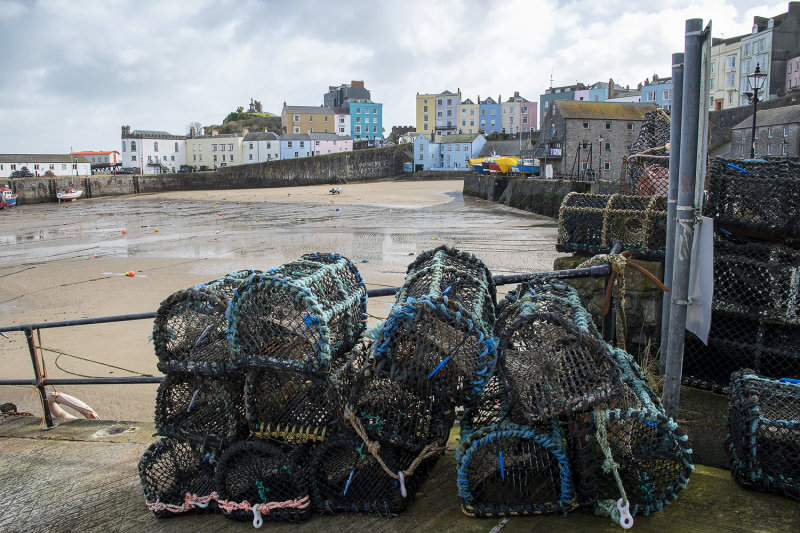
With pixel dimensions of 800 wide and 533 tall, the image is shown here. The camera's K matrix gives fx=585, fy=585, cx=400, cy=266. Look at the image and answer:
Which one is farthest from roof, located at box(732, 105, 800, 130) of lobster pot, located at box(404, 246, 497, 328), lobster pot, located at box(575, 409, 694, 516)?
lobster pot, located at box(575, 409, 694, 516)

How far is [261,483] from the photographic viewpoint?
2623 mm

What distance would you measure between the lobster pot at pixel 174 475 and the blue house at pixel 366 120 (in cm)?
10521

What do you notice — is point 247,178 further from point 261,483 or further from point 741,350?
point 261,483

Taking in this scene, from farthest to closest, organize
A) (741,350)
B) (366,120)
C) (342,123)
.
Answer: (366,120), (342,123), (741,350)

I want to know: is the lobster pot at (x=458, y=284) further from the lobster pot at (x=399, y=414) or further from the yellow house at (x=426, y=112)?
the yellow house at (x=426, y=112)

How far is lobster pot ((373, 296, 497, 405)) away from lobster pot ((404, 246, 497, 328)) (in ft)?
0.83

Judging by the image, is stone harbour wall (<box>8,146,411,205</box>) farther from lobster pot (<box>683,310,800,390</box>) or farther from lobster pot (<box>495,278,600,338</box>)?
lobster pot (<box>683,310,800,390</box>)

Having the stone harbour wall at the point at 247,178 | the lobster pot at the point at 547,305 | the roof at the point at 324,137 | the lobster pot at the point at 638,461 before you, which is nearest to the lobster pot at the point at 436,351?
the lobster pot at the point at 547,305

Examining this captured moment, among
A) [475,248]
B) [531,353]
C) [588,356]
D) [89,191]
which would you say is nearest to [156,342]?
[531,353]

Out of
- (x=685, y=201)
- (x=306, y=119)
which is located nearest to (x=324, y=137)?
(x=306, y=119)

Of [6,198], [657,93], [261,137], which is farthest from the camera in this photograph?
[261,137]

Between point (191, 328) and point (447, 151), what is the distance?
3045 inches

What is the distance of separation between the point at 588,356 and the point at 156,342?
206cm

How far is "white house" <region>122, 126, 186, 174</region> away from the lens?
268ft
